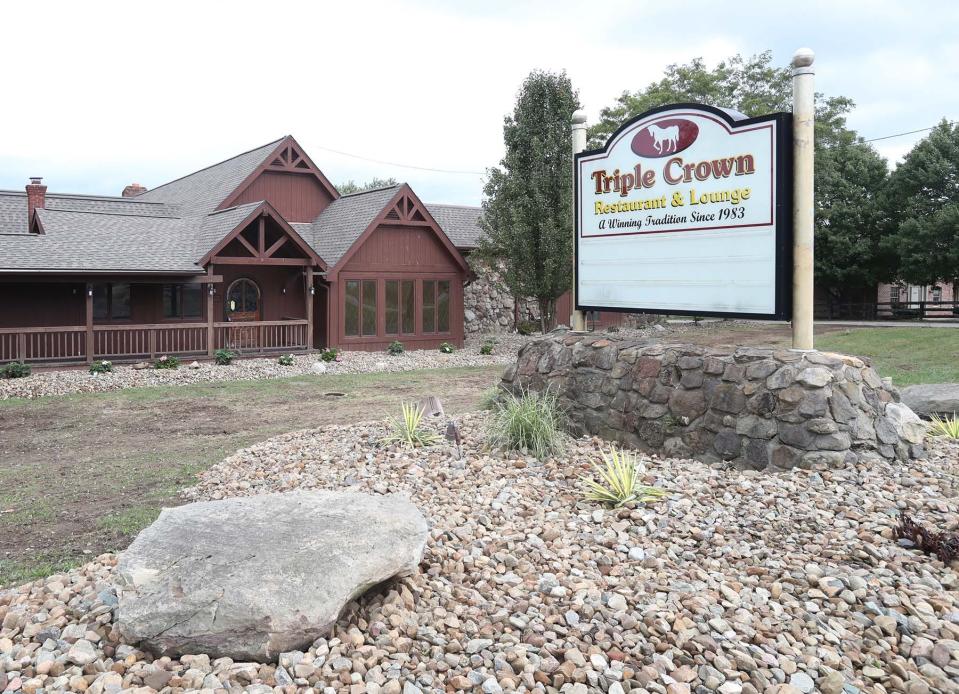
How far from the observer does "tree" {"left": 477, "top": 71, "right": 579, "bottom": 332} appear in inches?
931

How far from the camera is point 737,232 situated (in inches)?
312

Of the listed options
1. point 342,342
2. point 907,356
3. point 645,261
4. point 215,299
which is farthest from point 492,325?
point 645,261

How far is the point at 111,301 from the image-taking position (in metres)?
21.8

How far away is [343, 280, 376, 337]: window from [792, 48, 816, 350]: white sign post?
1772 cm

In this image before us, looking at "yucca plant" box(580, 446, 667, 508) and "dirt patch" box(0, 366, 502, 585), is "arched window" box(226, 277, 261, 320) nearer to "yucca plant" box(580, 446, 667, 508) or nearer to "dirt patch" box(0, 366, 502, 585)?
"dirt patch" box(0, 366, 502, 585)

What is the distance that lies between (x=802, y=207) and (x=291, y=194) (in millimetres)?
22054

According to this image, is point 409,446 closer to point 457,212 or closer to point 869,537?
point 869,537

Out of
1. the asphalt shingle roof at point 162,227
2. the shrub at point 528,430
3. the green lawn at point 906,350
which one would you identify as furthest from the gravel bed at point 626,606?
the asphalt shingle roof at point 162,227

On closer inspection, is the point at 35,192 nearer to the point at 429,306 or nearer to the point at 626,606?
the point at 429,306

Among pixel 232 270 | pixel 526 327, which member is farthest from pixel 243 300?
pixel 526 327

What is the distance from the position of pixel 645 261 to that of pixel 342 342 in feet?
52.4

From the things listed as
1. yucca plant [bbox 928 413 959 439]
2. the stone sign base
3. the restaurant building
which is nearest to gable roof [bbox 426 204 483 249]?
the restaurant building

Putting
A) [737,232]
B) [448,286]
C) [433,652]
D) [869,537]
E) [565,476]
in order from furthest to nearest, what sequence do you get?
1. [448,286]
2. [737,232]
3. [565,476]
4. [869,537]
5. [433,652]

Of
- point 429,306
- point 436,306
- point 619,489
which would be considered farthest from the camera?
point 436,306
